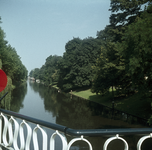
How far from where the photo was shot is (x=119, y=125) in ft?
65.4

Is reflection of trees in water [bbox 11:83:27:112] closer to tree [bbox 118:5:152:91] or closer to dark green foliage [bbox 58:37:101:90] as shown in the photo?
dark green foliage [bbox 58:37:101:90]

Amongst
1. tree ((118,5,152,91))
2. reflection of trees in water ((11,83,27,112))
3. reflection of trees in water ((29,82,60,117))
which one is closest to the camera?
tree ((118,5,152,91))

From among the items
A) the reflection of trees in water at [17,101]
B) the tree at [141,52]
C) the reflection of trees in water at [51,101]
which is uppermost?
the tree at [141,52]

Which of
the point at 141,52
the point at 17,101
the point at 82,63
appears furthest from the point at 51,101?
the point at 141,52

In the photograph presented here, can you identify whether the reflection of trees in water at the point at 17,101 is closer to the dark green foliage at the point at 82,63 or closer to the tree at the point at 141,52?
the dark green foliage at the point at 82,63

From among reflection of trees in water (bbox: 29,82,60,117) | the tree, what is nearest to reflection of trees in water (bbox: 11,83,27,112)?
reflection of trees in water (bbox: 29,82,60,117)

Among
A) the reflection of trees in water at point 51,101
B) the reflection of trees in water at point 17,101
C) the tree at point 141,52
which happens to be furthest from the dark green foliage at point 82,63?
the tree at point 141,52

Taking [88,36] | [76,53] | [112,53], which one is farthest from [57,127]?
[88,36]

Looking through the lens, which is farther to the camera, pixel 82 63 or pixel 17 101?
pixel 82 63

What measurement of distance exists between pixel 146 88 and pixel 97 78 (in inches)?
634

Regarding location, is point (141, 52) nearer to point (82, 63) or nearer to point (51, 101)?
point (51, 101)

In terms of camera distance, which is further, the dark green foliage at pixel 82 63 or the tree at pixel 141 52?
the dark green foliage at pixel 82 63

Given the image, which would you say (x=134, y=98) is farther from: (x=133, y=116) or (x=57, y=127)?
(x=57, y=127)

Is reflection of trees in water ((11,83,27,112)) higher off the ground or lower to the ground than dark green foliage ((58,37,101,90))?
lower
